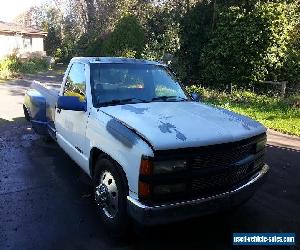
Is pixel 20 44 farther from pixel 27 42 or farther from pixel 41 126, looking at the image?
Answer: pixel 41 126

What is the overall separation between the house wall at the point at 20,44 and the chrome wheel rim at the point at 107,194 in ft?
112

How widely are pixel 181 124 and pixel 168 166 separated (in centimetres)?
61

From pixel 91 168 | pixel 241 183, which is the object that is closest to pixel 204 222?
pixel 241 183

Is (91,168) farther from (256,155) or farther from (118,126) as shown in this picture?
(256,155)

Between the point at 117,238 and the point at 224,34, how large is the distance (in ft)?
46.1

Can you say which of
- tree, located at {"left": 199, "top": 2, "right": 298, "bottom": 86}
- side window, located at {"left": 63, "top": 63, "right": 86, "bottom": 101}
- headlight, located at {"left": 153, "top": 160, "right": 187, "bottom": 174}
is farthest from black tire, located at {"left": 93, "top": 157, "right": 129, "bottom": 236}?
tree, located at {"left": 199, "top": 2, "right": 298, "bottom": 86}

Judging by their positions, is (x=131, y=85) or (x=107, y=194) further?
(x=131, y=85)

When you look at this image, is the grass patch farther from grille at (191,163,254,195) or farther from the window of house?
the window of house

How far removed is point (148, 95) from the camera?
5.19 metres

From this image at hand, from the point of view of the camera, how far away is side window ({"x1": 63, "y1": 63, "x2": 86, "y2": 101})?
5.24m

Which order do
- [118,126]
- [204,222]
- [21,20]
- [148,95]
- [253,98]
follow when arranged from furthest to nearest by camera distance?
[21,20], [253,98], [148,95], [204,222], [118,126]

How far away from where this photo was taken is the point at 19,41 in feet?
132

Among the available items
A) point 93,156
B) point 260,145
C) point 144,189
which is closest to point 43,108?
point 93,156

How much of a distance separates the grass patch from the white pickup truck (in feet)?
18.6
